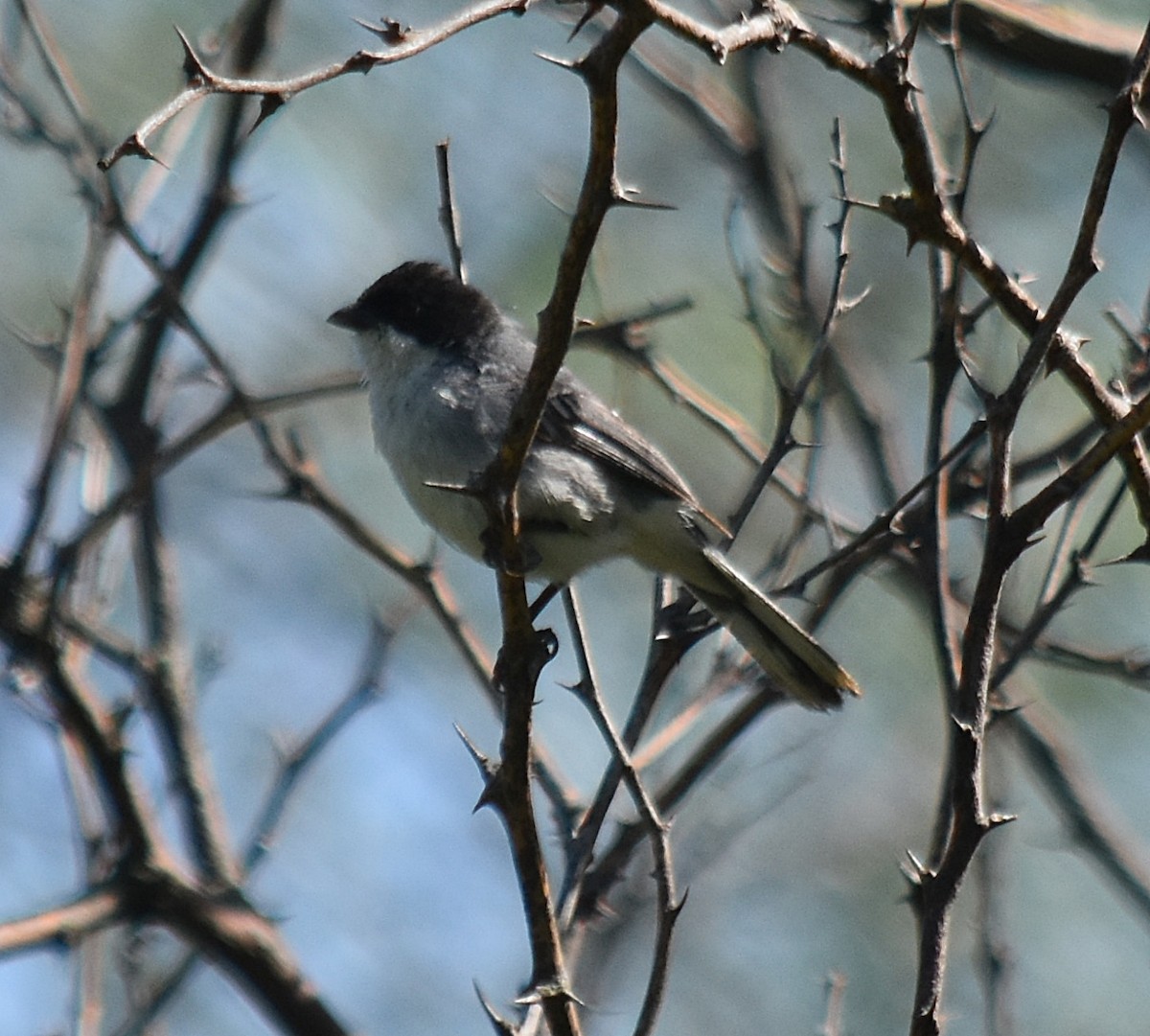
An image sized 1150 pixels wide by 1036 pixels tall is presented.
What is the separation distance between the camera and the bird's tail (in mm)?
4590

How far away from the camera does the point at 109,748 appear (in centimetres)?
471

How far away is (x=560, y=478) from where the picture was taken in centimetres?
486

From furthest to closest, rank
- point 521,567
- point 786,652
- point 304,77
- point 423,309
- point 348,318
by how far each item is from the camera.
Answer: point 348,318
point 423,309
point 786,652
point 521,567
point 304,77

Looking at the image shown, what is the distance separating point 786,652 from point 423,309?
183 cm

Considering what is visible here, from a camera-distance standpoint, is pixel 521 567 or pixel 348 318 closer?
pixel 521 567

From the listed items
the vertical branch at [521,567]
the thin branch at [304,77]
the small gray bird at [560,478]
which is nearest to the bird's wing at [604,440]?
the small gray bird at [560,478]

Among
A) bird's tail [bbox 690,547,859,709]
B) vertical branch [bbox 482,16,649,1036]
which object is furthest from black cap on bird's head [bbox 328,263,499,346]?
vertical branch [bbox 482,16,649,1036]

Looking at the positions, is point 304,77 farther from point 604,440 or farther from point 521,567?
point 604,440

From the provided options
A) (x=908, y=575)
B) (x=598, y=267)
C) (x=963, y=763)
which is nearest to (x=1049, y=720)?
(x=908, y=575)

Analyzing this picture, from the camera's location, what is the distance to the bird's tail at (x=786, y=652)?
181 inches

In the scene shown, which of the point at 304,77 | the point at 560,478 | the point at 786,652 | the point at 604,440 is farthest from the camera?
the point at 604,440

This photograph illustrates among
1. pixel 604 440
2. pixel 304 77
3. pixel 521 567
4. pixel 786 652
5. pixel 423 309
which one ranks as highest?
pixel 423 309

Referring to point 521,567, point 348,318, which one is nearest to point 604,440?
point 348,318

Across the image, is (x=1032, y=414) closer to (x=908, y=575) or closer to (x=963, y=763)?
(x=908, y=575)
